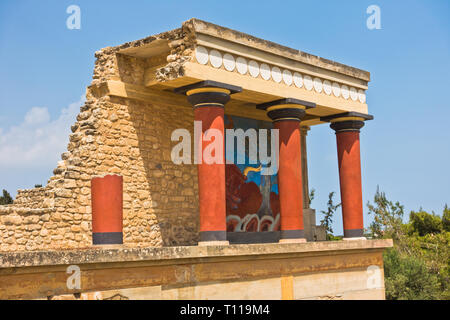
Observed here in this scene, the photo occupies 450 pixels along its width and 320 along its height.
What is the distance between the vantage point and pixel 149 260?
6.84 meters

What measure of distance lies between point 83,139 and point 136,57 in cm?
189

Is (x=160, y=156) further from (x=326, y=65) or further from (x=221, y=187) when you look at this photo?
(x=326, y=65)

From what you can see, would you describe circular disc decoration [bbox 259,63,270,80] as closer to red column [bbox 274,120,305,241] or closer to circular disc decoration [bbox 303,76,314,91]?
red column [bbox 274,120,305,241]

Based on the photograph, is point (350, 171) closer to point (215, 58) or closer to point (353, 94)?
point (353, 94)

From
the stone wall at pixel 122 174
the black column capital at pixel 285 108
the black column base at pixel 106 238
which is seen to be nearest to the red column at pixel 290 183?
the black column capital at pixel 285 108

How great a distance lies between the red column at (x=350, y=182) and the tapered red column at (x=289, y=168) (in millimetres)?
2090

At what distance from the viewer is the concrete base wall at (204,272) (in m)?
5.82

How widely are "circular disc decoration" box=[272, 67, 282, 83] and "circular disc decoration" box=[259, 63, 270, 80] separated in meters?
0.15

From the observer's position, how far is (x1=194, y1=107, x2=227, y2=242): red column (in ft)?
31.8

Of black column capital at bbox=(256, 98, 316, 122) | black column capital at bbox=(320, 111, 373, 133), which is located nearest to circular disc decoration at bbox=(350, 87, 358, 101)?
black column capital at bbox=(320, 111, 373, 133)

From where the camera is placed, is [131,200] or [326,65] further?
[326,65]
